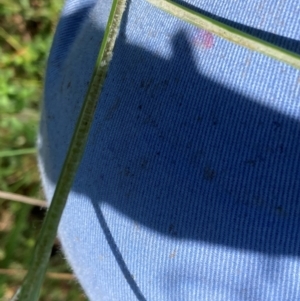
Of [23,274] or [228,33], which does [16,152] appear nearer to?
[23,274]

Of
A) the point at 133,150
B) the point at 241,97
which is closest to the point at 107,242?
the point at 133,150

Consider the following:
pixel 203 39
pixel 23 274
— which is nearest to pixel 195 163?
pixel 203 39

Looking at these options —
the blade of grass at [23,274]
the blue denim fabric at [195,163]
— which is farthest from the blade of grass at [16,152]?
the blue denim fabric at [195,163]

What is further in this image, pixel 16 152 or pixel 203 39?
pixel 16 152

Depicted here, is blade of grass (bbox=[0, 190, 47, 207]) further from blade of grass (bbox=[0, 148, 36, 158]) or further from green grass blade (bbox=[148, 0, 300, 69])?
green grass blade (bbox=[148, 0, 300, 69])

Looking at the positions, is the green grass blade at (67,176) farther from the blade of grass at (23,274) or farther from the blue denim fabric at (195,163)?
the blade of grass at (23,274)

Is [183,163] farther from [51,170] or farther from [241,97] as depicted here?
[51,170]
